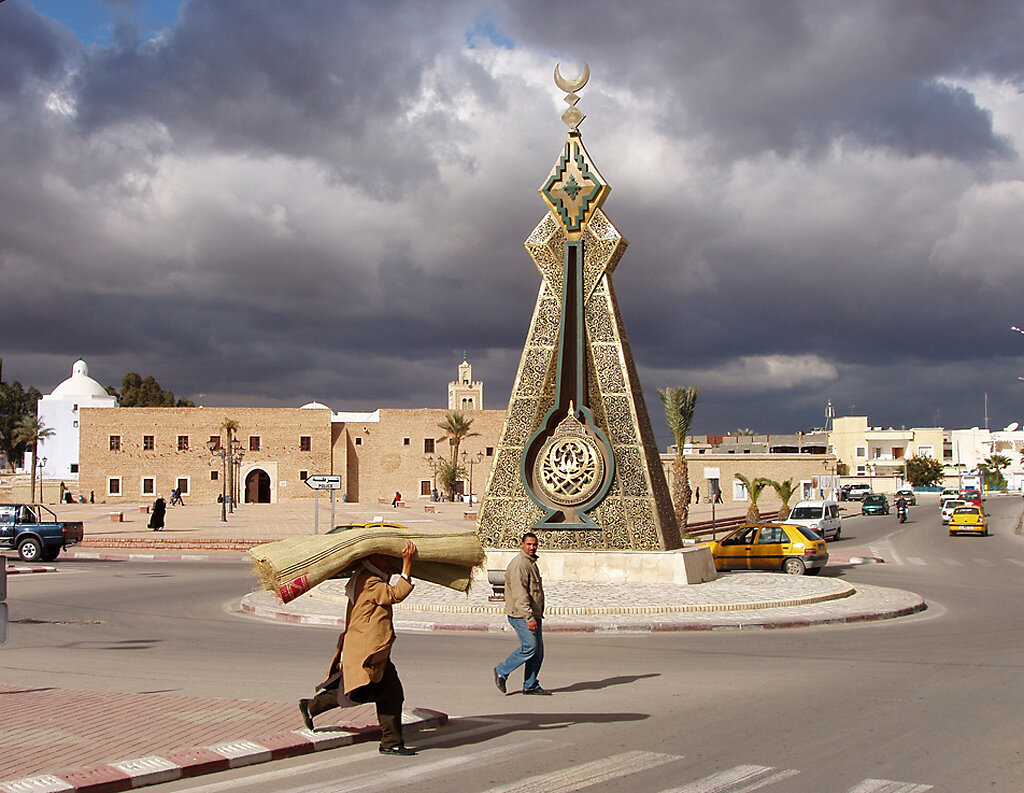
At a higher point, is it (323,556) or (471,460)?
(471,460)

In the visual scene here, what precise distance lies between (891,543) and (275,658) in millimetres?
30563

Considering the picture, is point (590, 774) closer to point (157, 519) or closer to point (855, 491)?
point (157, 519)

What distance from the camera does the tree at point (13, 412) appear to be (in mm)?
99625

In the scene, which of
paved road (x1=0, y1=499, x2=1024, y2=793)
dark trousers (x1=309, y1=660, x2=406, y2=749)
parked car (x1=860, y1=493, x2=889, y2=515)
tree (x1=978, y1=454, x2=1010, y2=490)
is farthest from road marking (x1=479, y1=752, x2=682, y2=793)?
tree (x1=978, y1=454, x2=1010, y2=490)

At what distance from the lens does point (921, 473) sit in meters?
108

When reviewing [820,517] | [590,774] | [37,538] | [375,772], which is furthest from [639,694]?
[820,517]

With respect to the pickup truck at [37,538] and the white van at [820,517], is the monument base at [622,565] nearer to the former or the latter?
the pickup truck at [37,538]

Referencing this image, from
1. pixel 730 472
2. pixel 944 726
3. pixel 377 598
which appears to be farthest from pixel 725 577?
pixel 730 472

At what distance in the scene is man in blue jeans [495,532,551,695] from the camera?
8875 millimetres

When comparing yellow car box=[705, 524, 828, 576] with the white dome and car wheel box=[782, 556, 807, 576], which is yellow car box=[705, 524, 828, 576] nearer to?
car wheel box=[782, 556, 807, 576]

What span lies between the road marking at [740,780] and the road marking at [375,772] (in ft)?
4.57

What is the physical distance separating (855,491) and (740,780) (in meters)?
83.3

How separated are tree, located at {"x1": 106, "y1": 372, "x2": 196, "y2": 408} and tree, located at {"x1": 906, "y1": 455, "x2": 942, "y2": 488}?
268 feet

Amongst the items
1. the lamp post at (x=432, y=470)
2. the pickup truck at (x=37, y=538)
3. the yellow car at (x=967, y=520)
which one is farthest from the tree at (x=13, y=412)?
the yellow car at (x=967, y=520)
